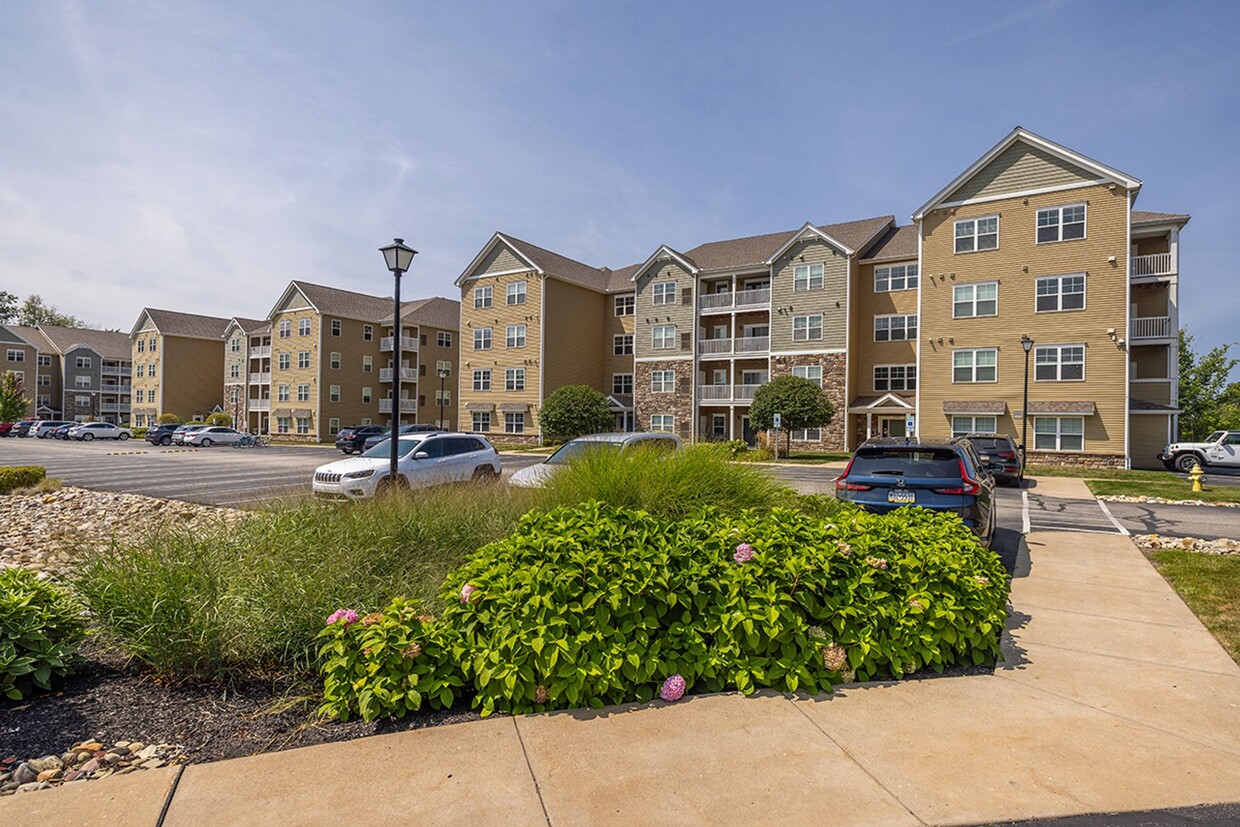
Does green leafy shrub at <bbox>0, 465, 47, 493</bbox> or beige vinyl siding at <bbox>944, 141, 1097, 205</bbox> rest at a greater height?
beige vinyl siding at <bbox>944, 141, 1097, 205</bbox>

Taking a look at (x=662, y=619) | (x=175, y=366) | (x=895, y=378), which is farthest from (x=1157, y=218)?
(x=175, y=366)

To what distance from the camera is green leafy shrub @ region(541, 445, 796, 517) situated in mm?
7019

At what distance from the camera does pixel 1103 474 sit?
23812 millimetres

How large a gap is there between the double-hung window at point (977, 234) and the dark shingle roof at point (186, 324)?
6750 centimetres

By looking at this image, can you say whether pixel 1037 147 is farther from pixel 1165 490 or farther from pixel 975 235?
pixel 1165 490

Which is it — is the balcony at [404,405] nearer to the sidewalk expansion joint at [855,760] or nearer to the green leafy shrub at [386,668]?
the green leafy shrub at [386,668]

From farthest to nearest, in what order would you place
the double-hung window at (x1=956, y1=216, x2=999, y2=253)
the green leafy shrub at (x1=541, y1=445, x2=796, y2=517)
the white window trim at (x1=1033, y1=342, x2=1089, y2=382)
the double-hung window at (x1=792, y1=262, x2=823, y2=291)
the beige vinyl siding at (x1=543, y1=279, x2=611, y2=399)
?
1. the beige vinyl siding at (x1=543, y1=279, x2=611, y2=399)
2. the double-hung window at (x1=792, y1=262, x2=823, y2=291)
3. the double-hung window at (x1=956, y1=216, x2=999, y2=253)
4. the white window trim at (x1=1033, y1=342, x2=1089, y2=382)
5. the green leafy shrub at (x1=541, y1=445, x2=796, y2=517)

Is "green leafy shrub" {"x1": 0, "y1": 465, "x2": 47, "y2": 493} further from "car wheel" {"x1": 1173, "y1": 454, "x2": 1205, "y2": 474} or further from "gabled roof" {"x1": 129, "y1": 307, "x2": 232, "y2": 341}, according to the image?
"gabled roof" {"x1": 129, "y1": 307, "x2": 232, "y2": 341}

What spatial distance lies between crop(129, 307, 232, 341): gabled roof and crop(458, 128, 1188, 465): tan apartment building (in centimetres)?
3912

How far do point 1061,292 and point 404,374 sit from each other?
47.2 m

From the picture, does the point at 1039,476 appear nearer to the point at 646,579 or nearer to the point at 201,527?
the point at 646,579

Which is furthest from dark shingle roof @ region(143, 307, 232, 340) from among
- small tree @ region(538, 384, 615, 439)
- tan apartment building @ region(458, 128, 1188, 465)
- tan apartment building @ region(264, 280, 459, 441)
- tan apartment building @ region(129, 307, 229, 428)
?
small tree @ region(538, 384, 615, 439)

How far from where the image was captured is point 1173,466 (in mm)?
26016

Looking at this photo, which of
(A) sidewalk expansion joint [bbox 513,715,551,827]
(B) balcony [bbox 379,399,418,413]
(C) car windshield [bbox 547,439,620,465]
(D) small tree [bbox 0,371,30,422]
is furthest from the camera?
(D) small tree [bbox 0,371,30,422]
